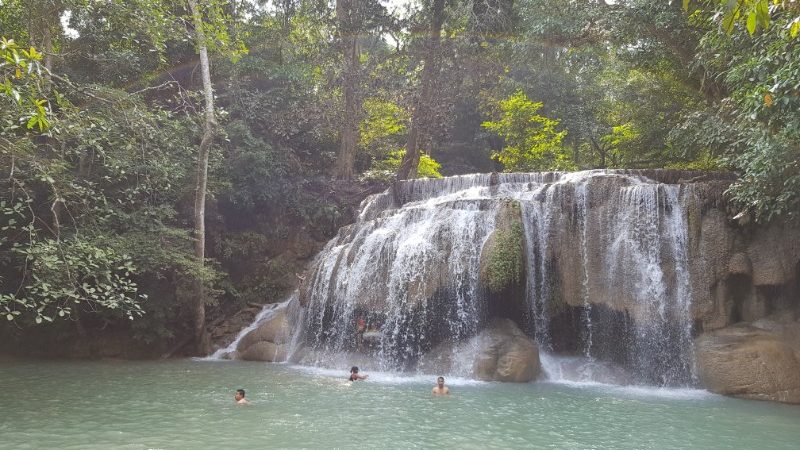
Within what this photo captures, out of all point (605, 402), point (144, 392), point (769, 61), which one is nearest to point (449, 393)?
point (605, 402)

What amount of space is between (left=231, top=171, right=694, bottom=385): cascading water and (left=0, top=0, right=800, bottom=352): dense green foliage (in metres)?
2.23

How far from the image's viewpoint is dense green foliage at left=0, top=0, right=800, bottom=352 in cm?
1095

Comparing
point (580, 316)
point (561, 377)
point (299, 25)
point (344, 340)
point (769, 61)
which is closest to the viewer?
point (769, 61)

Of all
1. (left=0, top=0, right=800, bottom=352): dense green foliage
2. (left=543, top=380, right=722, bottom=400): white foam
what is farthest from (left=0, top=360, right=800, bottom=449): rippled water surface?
(left=0, top=0, right=800, bottom=352): dense green foliage

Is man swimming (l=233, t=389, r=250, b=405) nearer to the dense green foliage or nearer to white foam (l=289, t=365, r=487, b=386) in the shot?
the dense green foliage

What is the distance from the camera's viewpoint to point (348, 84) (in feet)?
72.0

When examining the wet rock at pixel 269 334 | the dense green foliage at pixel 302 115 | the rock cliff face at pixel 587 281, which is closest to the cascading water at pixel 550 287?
the rock cliff face at pixel 587 281

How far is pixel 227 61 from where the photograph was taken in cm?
2025

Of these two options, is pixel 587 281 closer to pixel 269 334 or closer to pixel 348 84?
pixel 269 334

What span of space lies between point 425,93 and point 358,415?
1565 cm

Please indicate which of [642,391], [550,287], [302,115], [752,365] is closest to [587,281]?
[550,287]

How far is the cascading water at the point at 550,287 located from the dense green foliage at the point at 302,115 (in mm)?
2226

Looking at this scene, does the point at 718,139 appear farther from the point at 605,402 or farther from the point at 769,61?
the point at 605,402

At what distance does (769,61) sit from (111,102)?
10724mm
